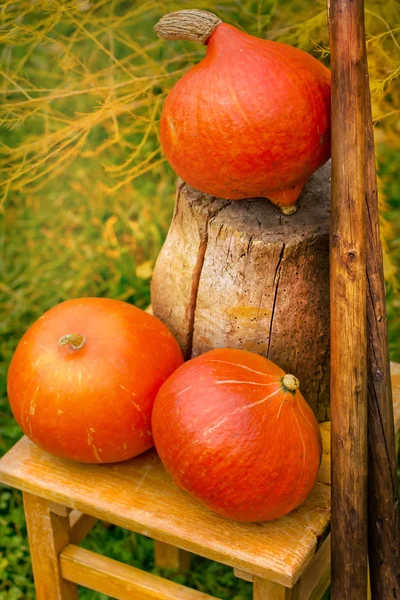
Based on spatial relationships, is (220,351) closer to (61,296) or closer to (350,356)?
(350,356)

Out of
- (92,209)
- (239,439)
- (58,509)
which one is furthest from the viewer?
(92,209)

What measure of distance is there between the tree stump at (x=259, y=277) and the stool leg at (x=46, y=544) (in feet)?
1.20

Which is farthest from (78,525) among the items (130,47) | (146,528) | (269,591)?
(130,47)

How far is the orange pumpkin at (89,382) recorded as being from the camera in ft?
3.63

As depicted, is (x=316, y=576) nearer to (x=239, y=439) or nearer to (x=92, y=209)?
(x=239, y=439)

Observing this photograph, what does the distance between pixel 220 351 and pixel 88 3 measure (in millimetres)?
872

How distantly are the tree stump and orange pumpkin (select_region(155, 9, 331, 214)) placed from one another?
96 mm

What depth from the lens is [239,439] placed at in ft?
3.30

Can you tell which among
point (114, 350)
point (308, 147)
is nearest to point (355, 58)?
point (308, 147)

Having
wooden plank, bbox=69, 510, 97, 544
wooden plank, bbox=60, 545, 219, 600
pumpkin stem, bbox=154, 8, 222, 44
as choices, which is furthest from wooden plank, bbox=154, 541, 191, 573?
pumpkin stem, bbox=154, 8, 222, 44

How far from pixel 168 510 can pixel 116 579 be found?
0.23m

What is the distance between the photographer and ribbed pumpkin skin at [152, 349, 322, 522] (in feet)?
3.32

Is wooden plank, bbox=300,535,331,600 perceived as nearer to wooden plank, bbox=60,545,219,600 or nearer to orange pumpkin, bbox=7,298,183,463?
wooden plank, bbox=60,545,219,600

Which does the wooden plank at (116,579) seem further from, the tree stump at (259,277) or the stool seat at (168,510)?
the tree stump at (259,277)
